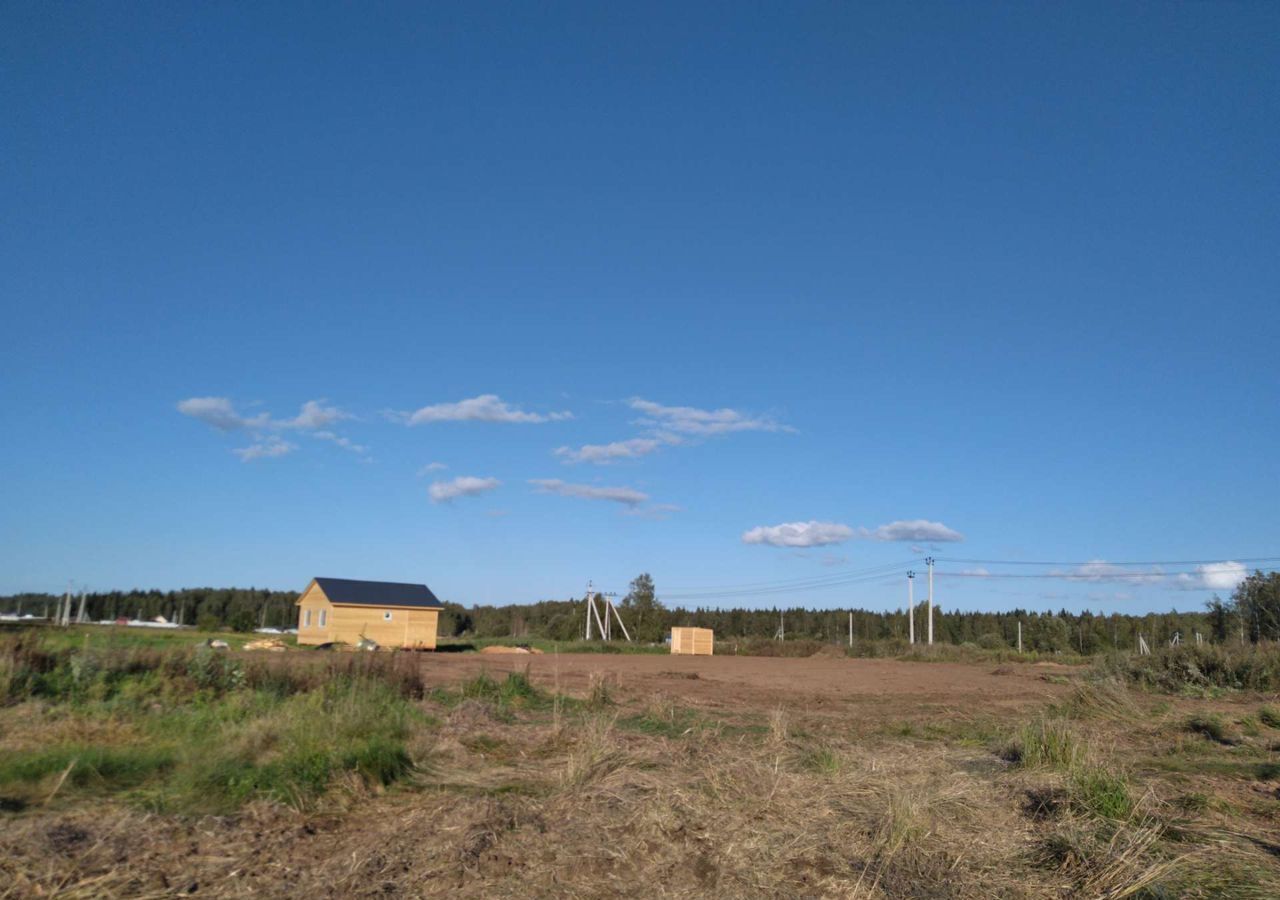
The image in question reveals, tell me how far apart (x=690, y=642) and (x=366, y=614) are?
21401 millimetres

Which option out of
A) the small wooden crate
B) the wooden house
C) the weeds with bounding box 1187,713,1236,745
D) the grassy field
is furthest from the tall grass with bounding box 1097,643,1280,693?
the small wooden crate

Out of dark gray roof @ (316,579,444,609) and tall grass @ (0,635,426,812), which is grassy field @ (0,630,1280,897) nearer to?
tall grass @ (0,635,426,812)

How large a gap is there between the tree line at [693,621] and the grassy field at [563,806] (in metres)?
46.7

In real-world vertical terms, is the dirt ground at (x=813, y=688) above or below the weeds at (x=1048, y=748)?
below

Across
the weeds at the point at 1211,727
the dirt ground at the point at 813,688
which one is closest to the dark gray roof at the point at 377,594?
the dirt ground at the point at 813,688

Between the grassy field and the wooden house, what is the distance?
100 ft

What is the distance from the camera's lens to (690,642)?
54.4 meters

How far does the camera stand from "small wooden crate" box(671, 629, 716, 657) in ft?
177

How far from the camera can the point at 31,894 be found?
4070 mm

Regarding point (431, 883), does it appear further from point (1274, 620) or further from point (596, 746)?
point (1274, 620)

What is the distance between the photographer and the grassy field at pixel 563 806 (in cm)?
467

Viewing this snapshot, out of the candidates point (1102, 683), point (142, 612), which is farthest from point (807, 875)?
point (142, 612)

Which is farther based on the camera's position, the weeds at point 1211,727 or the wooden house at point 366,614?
the wooden house at point 366,614

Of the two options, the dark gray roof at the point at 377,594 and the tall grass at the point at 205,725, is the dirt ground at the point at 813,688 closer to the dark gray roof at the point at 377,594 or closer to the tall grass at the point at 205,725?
the tall grass at the point at 205,725
